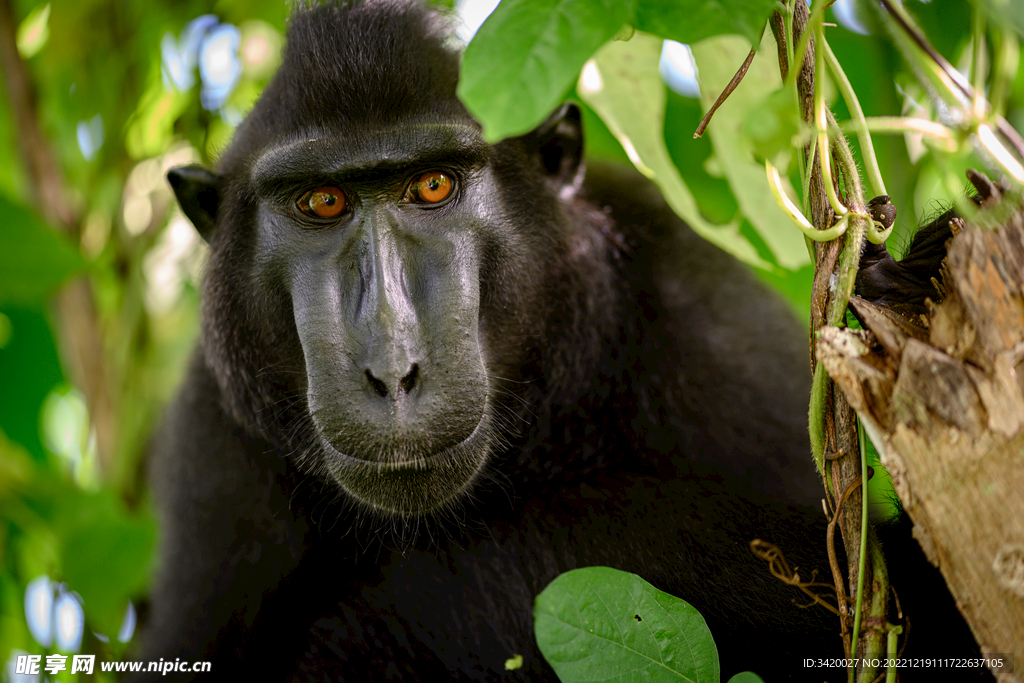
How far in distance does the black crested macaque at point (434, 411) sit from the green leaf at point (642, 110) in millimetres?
324

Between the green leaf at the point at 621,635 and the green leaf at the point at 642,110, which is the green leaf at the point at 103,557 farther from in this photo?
the green leaf at the point at 642,110

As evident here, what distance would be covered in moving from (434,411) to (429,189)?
778mm

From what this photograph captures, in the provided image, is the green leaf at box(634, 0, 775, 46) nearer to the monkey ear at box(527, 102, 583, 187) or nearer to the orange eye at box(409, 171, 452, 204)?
the orange eye at box(409, 171, 452, 204)

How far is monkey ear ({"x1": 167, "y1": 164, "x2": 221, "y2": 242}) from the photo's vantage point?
9.64ft

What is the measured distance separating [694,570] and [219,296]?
182cm

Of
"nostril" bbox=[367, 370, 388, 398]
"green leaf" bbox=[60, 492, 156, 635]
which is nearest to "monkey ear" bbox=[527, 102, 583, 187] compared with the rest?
"nostril" bbox=[367, 370, 388, 398]

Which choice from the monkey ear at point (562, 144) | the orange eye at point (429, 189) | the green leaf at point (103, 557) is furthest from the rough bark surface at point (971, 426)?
the green leaf at point (103, 557)

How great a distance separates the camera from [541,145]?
3041 mm

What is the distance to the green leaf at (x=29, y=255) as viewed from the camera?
2.81 meters

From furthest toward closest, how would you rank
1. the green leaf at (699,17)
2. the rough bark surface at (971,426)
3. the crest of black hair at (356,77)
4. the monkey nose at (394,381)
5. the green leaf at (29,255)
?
the green leaf at (29,255) < the crest of black hair at (356,77) < the monkey nose at (394,381) < the green leaf at (699,17) < the rough bark surface at (971,426)

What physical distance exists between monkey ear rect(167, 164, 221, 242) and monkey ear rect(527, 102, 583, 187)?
3.77 feet

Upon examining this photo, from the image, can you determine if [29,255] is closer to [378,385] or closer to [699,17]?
[378,385]

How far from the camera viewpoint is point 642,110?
266 cm

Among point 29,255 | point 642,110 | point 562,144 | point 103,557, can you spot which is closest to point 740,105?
point 642,110
